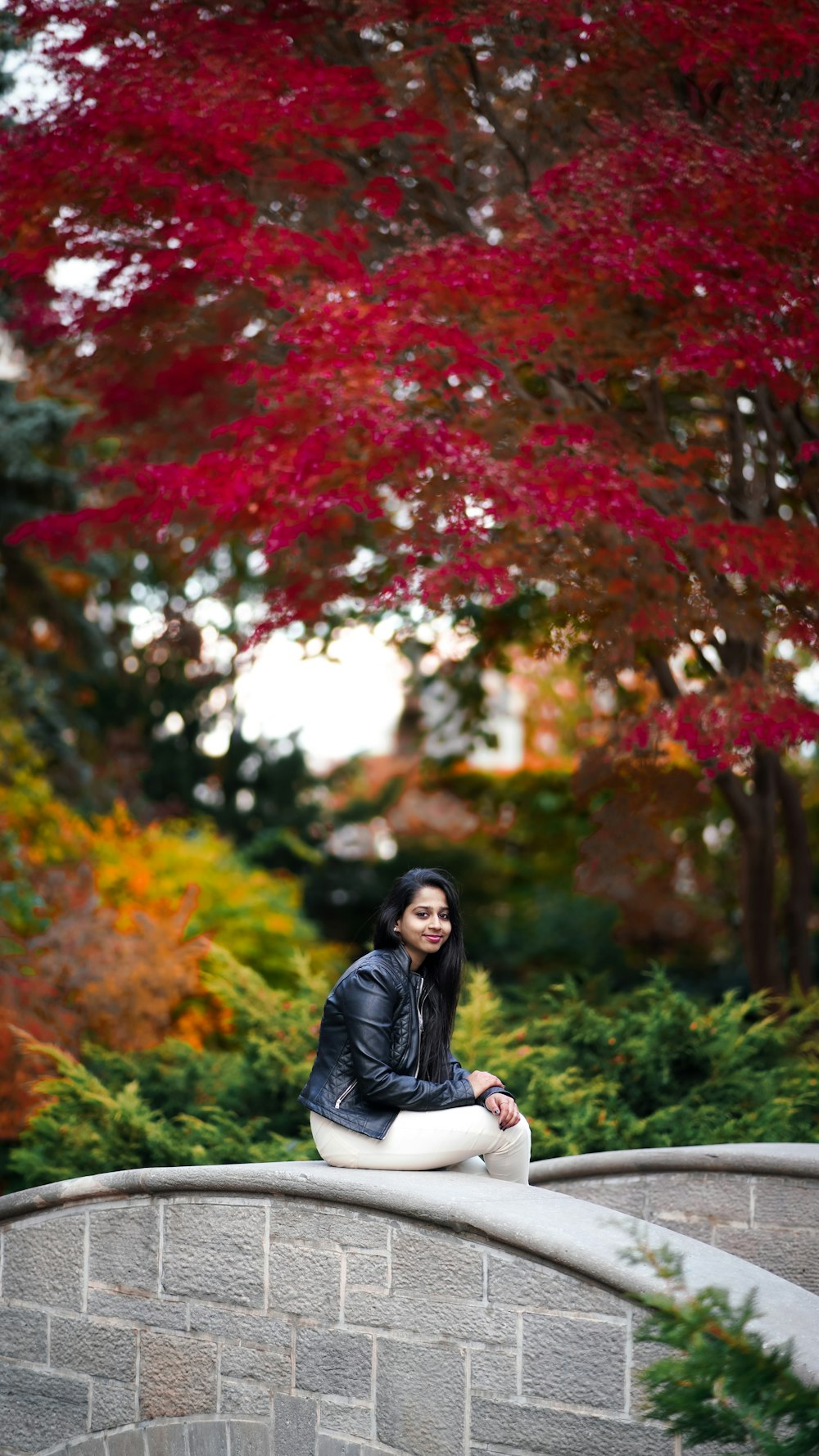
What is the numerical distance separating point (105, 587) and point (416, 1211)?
1344cm

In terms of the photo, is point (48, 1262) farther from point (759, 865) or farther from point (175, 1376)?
point (759, 865)

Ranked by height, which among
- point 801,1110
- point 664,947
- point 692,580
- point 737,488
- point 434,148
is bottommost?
point 664,947

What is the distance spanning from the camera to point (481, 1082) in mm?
3592

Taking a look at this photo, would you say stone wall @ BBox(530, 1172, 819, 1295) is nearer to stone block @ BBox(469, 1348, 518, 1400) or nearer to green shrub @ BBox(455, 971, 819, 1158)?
green shrub @ BBox(455, 971, 819, 1158)

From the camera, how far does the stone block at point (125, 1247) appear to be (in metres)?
3.69

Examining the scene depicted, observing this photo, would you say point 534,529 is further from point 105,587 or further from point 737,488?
point 105,587

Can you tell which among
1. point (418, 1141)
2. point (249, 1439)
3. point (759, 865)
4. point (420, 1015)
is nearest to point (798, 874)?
point (759, 865)

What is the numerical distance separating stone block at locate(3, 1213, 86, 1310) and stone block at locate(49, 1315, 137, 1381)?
0.22 feet

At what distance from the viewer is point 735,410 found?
6152 mm

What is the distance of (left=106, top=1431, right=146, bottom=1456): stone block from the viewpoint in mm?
3680

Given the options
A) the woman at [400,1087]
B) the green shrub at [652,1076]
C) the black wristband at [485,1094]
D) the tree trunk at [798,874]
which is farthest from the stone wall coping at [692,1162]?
the tree trunk at [798,874]

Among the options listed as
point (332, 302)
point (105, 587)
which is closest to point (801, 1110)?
point (332, 302)

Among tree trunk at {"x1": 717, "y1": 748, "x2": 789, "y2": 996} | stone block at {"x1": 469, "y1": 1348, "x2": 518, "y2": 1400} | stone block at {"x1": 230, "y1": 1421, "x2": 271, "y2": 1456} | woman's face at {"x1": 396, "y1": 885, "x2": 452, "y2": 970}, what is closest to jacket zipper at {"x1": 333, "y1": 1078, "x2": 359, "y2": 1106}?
woman's face at {"x1": 396, "y1": 885, "x2": 452, "y2": 970}

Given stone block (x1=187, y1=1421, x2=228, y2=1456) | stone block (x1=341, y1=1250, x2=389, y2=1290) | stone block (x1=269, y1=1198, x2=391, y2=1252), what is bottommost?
stone block (x1=187, y1=1421, x2=228, y2=1456)
